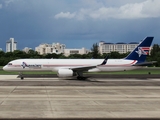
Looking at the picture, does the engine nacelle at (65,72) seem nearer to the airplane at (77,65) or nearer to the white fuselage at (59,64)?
the airplane at (77,65)

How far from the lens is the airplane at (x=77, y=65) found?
3978 cm

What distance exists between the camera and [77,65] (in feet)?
138

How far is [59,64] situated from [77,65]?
9.16ft

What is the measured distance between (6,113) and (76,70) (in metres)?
27.6

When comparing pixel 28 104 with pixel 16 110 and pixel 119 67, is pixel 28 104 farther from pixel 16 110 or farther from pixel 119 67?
pixel 119 67

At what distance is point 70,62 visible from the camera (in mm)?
41812

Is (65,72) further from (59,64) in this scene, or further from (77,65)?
(77,65)

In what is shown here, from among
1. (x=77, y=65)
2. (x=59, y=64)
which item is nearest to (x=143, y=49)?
(x=77, y=65)

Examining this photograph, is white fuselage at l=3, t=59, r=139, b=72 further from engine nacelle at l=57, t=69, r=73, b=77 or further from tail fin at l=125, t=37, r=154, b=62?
engine nacelle at l=57, t=69, r=73, b=77

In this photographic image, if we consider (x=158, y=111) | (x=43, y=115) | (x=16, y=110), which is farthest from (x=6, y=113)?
(x=158, y=111)

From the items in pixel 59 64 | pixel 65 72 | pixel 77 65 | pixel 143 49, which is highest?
pixel 143 49

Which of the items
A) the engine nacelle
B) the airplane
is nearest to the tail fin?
the airplane

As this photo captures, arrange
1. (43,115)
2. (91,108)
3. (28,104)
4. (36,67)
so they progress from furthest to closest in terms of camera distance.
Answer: (36,67) → (28,104) → (91,108) → (43,115)

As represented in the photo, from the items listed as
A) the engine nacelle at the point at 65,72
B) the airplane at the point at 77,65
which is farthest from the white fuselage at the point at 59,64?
the engine nacelle at the point at 65,72
